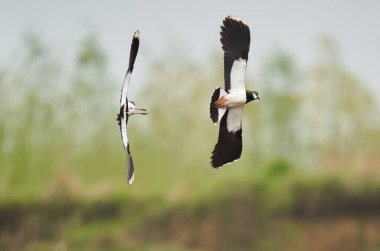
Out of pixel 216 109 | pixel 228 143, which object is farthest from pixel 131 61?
pixel 228 143

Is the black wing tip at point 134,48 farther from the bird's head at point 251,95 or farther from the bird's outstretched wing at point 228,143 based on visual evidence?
the bird's outstretched wing at point 228,143

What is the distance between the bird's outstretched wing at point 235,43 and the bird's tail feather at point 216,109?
6.1 inches

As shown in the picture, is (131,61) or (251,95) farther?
(251,95)

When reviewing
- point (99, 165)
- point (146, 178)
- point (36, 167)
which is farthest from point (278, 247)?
point (36, 167)

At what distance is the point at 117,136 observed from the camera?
10.1 meters

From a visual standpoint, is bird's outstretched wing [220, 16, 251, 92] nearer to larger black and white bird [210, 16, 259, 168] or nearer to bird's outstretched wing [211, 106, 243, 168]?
larger black and white bird [210, 16, 259, 168]

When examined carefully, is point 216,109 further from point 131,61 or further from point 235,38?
point 131,61

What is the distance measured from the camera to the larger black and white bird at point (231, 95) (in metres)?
3.26

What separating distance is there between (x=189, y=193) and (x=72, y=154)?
165 cm

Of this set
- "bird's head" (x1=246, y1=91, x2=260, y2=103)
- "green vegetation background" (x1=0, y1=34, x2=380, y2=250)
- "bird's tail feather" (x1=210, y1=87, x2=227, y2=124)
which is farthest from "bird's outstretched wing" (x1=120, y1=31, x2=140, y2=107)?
"green vegetation background" (x1=0, y1=34, x2=380, y2=250)

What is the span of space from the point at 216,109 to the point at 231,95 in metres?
0.09

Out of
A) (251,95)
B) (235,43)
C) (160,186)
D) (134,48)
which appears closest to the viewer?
(134,48)

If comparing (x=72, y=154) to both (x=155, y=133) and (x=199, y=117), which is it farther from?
(x=199, y=117)

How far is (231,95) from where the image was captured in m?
3.26
